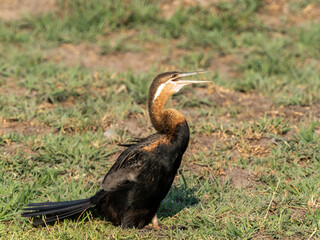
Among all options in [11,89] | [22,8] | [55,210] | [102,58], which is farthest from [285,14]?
[55,210]

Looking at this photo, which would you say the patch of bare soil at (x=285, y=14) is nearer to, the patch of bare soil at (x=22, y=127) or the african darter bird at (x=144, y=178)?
the patch of bare soil at (x=22, y=127)

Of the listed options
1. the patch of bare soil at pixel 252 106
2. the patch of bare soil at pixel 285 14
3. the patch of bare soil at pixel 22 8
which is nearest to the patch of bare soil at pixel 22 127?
the patch of bare soil at pixel 252 106

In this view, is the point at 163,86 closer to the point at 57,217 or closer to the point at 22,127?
the point at 57,217

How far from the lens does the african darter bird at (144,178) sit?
4.24m

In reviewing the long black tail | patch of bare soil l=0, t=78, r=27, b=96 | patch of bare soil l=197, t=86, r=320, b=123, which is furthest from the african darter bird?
patch of bare soil l=0, t=78, r=27, b=96

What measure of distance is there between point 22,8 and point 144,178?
19.8ft

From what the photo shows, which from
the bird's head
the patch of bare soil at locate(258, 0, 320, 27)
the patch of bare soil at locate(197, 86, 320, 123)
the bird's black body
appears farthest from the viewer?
the patch of bare soil at locate(258, 0, 320, 27)

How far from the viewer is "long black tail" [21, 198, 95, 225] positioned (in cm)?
436

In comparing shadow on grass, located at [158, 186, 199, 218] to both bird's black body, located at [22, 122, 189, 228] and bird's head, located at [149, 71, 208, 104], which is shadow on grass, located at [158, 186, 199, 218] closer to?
bird's black body, located at [22, 122, 189, 228]

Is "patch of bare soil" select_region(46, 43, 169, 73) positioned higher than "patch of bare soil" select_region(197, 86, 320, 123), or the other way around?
"patch of bare soil" select_region(46, 43, 169, 73)

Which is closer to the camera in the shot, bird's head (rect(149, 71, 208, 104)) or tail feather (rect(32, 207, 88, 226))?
tail feather (rect(32, 207, 88, 226))

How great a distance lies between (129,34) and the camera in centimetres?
883

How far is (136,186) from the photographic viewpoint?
13.9 ft

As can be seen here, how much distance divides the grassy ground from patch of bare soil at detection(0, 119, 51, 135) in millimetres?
13
